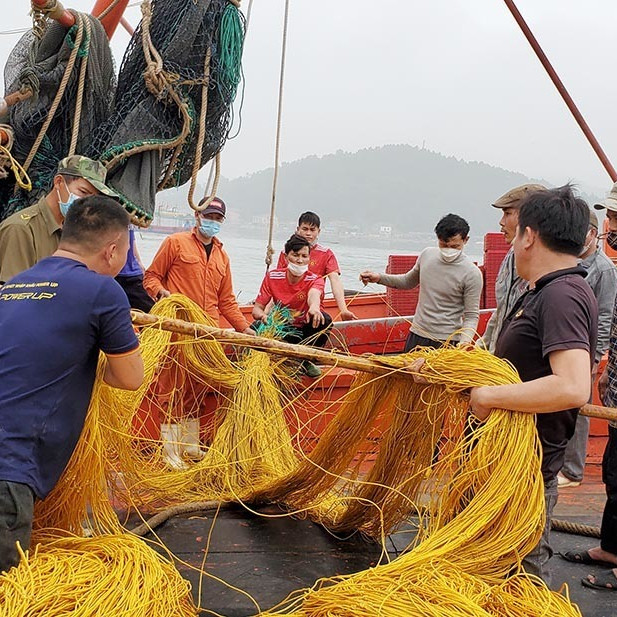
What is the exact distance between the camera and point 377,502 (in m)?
3.12

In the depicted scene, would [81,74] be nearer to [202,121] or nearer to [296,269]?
[202,121]

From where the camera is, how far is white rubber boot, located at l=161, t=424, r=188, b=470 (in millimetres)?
3834

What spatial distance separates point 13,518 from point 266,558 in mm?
1267

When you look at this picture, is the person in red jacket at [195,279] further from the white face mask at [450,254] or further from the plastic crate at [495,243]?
the plastic crate at [495,243]

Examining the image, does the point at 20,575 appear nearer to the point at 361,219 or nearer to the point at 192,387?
the point at 192,387

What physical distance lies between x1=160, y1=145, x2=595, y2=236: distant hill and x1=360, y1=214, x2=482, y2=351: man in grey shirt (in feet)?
268

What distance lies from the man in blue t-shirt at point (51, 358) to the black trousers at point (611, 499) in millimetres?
2158

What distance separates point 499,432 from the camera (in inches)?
89.8

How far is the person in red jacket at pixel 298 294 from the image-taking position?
4.64 m

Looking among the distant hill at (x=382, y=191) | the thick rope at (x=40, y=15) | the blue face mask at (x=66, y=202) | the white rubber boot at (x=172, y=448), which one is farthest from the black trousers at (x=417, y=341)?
the distant hill at (x=382, y=191)

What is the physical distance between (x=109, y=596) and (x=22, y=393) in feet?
2.19

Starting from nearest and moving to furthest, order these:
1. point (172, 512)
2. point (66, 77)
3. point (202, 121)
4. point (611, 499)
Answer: point (611, 499) → point (172, 512) → point (66, 77) → point (202, 121)

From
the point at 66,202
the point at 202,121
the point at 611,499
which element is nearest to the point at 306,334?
the point at 202,121

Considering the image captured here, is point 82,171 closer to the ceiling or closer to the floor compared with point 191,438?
closer to the ceiling
